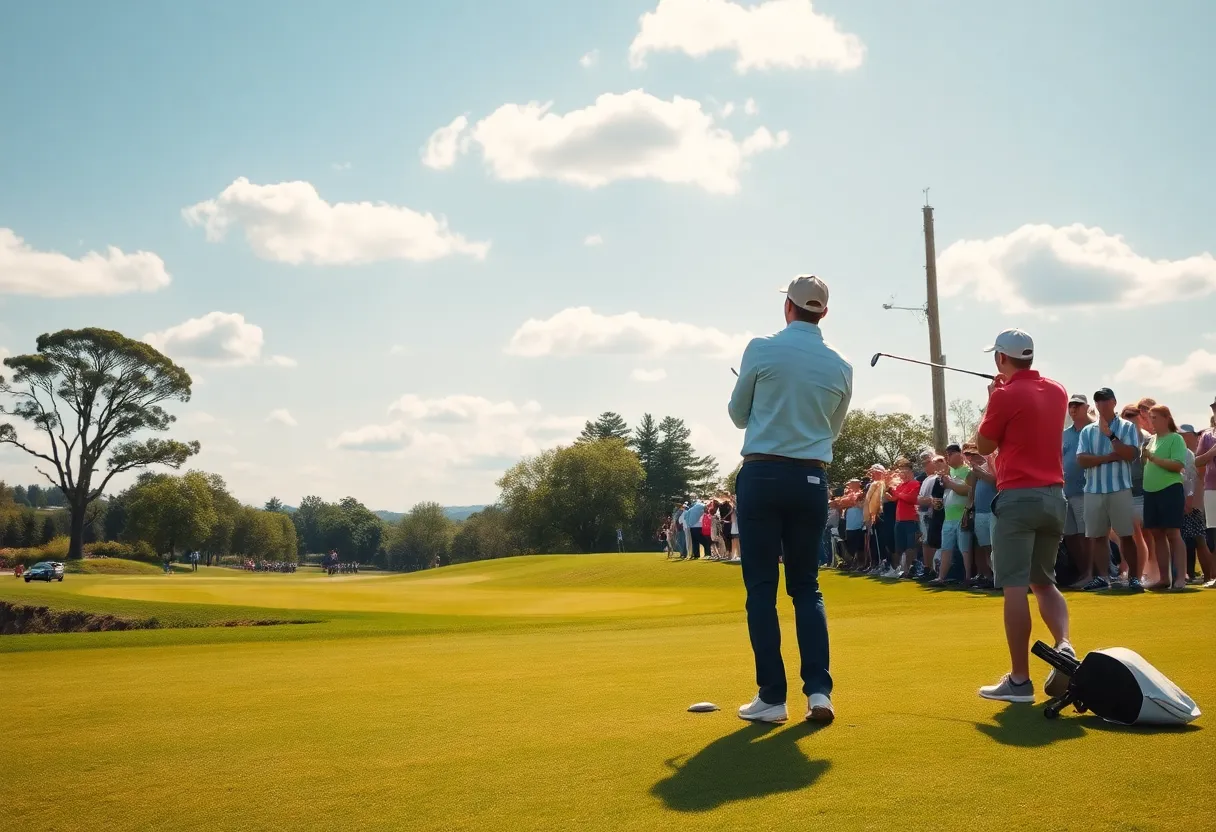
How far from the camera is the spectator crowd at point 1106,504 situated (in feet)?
46.0

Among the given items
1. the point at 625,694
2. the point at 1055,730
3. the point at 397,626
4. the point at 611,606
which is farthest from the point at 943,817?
the point at 611,606

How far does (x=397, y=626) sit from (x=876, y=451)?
3413 inches

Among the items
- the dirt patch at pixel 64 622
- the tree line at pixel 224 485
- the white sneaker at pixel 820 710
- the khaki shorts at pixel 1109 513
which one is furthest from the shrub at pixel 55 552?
the white sneaker at pixel 820 710

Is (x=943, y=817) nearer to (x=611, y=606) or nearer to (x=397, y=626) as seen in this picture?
(x=397, y=626)

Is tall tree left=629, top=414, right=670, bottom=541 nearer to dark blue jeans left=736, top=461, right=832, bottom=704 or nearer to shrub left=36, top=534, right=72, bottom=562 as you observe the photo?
shrub left=36, top=534, right=72, bottom=562

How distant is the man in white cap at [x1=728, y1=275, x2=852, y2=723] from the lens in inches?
229

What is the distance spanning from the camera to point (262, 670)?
9.14m

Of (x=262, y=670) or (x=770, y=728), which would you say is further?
(x=262, y=670)

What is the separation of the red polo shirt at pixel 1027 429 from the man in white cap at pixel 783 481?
121 centimetres

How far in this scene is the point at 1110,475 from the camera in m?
14.7

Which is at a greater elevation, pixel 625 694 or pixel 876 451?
pixel 876 451

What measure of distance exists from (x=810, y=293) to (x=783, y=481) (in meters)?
1.22

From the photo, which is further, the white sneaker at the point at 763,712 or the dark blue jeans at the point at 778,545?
the dark blue jeans at the point at 778,545

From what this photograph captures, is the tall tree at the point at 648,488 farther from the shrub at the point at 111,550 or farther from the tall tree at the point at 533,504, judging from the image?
the shrub at the point at 111,550
